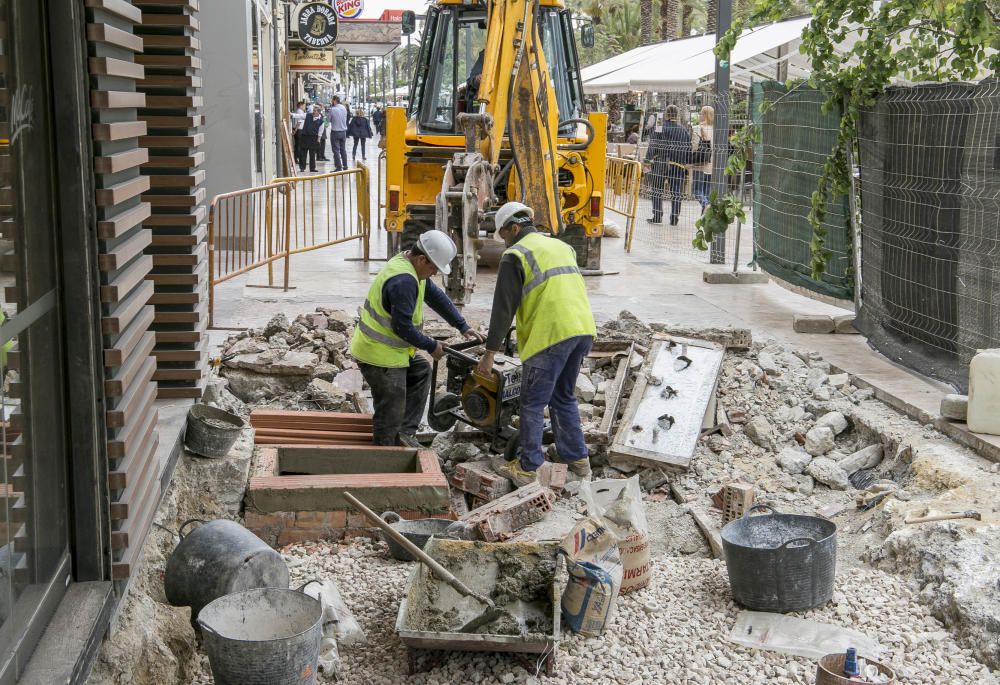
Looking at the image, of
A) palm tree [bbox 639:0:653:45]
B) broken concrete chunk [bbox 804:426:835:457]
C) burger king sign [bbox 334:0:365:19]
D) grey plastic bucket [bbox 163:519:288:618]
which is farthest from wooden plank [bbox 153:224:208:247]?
burger king sign [bbox 334:0:365:19]

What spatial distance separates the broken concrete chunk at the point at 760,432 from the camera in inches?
328

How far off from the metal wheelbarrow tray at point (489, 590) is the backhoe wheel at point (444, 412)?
265 centimetres

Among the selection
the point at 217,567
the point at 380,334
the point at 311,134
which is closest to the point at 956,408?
the point at 380,334

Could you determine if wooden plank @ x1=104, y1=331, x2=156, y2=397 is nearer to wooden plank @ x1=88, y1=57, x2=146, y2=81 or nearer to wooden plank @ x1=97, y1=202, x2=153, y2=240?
wooden plank @ x1=97, y1=202, x2=153, y2=240

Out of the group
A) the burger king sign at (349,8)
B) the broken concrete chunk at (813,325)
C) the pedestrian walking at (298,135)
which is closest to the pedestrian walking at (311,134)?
the pedestrian walking at (298,135)

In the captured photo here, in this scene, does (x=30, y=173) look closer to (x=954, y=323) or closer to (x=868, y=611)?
(x=868, y=611)

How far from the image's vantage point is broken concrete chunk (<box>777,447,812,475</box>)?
26.1 ft

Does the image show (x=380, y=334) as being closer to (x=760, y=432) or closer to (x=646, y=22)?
(x=760, y=432)

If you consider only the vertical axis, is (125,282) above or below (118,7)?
below

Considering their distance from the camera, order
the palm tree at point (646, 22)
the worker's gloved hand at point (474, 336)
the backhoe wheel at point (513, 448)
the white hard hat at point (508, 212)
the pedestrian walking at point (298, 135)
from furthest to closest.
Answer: the palm tree at point (646, 22) < the pedestrian walking at point (298, 135) < the worker's gloved hand at point (474, 336) < the backhoe wheel at point (513, 448) < the white hard hat at point (508, 212)

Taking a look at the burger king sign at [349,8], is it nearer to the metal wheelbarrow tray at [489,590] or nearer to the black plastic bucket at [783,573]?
the metal wheelbarrow tray at [489,590]

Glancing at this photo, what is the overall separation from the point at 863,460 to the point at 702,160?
40.4ft

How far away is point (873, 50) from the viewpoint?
32.3 ft

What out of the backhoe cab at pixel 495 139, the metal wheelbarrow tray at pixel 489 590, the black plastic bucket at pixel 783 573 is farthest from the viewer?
the backhoe cab at pixel 495 139
